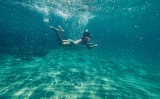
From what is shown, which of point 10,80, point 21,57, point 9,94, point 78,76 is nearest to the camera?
point 9,94

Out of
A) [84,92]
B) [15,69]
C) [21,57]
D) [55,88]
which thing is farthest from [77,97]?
[21,57]

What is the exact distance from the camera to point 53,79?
35.9ft

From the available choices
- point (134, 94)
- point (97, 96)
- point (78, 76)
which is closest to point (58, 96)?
point (97, 96)

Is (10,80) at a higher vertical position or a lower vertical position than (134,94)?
higher

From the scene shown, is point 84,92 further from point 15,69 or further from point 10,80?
point 15,69

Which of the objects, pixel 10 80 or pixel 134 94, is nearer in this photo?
pixel 134 94

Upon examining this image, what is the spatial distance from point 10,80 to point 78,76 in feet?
18.0

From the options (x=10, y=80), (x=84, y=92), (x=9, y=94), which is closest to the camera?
(x=9, y=94)

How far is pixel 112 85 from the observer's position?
10672 mm

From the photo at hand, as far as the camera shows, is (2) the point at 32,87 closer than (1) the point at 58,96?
No

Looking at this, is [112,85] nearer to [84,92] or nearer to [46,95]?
[84,92]

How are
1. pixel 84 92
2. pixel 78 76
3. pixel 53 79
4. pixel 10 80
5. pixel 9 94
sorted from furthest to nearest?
pixel 78 76, pixel 53 79, pixel 10 80, pixel 84 92, pixel 9 94

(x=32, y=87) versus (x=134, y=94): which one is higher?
(x=32, y=87)

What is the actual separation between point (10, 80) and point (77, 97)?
18.0 feet
